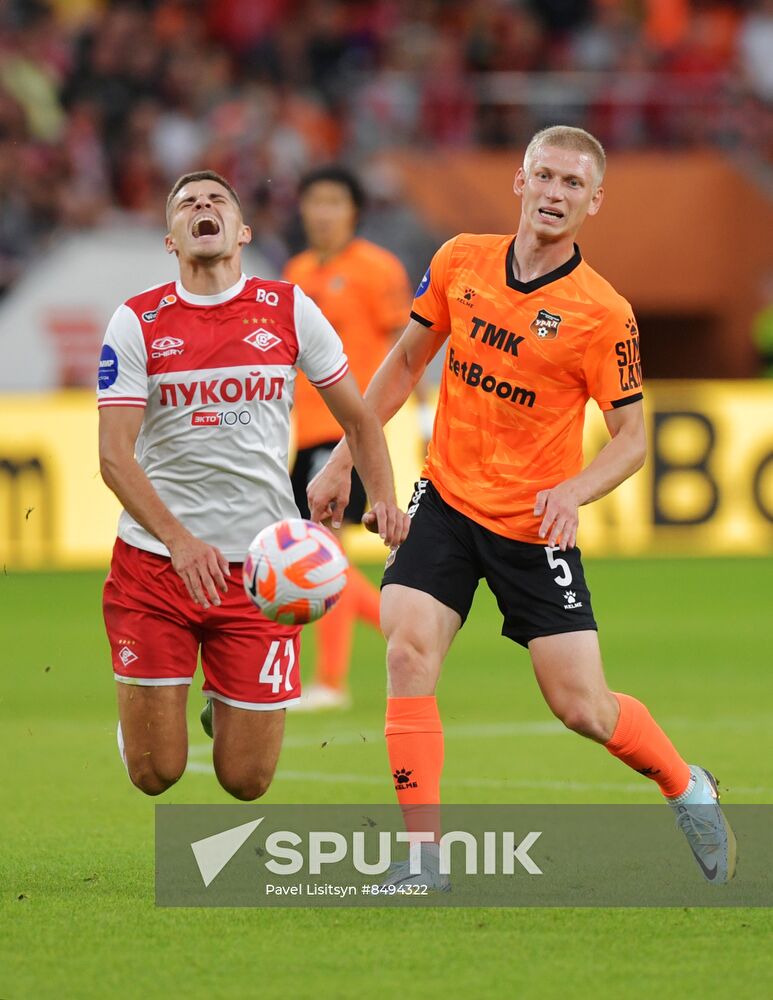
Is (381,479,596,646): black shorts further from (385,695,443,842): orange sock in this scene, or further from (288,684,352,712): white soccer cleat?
(288,684,352,712): white soccer cleat

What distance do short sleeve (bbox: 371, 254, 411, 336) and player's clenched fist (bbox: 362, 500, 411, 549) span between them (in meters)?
4.00

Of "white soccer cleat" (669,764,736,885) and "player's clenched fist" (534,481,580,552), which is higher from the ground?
"player's clenched fist" (534,481,580,552)

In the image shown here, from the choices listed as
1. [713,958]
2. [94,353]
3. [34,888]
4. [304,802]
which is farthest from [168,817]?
[94,353]

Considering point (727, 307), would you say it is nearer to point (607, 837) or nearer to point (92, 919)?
point (607, 837)

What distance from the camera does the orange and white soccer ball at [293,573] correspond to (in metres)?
5.46

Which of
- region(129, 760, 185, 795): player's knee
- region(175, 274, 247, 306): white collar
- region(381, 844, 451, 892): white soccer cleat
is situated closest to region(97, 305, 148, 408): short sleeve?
region(175, 274, 247, 306): white collar

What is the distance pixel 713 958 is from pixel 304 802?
2.66 metres

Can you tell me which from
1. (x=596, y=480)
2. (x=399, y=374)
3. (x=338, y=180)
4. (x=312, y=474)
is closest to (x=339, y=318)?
(x=338, y=180)

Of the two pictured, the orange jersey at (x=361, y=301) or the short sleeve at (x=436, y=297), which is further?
the orange jersey at (x=361, y=301)

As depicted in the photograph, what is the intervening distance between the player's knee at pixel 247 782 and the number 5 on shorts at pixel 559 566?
3.79ft

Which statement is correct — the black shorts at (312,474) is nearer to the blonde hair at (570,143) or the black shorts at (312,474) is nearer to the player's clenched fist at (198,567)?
the blonde hair at (570,143)

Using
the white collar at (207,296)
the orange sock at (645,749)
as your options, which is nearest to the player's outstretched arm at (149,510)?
the white collar at (207,296)

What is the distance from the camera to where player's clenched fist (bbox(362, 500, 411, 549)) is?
19.1 feet

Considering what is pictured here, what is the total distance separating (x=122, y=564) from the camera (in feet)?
19.6
